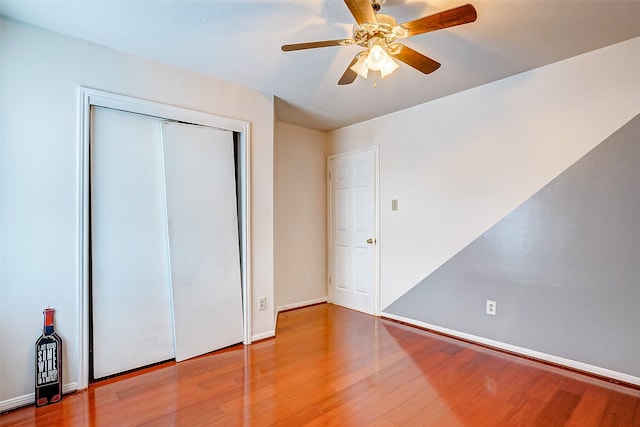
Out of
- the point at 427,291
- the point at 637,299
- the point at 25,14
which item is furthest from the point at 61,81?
the point at 637,299

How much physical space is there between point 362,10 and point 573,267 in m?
2.39

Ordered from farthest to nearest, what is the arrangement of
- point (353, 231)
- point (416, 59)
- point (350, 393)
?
point (353, 231) → point (350, 393) → point (416, 59)

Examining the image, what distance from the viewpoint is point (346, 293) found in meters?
4.19

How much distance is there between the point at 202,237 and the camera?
A: 2754 millimetres

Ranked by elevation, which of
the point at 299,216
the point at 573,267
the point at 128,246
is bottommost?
the point at 573,267

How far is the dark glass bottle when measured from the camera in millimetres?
1972

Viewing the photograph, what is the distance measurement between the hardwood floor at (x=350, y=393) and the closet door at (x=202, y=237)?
8.8 inches

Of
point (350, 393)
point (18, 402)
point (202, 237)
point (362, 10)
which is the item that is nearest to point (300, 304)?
point (202, 237)

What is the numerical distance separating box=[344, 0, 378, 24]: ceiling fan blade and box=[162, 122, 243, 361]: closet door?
1.75 meters

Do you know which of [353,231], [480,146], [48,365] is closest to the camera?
[48,365]

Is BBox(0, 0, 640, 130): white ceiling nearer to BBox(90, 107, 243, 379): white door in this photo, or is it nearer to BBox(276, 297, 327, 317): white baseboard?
BBox(90, 107, 243, 379): white door

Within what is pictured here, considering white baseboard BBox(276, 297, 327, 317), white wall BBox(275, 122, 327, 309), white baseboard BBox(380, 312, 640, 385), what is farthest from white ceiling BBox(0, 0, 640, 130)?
white baseboard BBox(276, 297, 327, 317)

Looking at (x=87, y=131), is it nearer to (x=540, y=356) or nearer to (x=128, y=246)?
(x=128, y=246)

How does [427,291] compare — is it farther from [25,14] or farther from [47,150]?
[25,14]
